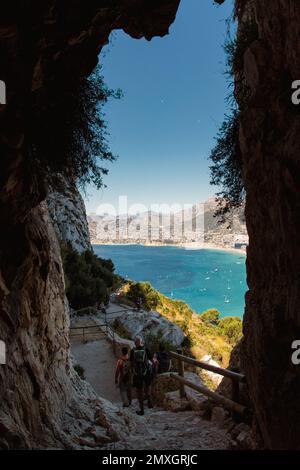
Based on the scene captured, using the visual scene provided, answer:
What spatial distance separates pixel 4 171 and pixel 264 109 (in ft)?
13.5

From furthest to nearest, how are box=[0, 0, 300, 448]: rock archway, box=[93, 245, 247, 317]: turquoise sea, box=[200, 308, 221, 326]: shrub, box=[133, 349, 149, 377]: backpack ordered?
1. box=[93, 245, 247, 317]: turquoise sea
2. box=[200, 308, 221, 326]: shrub
3. box=[133, 349, 149, 377]: backpack
4. box=[0, 0, 300, 448]: rock archway

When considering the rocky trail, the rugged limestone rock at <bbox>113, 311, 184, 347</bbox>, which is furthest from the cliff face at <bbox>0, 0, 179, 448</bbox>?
the rugged limestone rock at <bbox>113, 311, 184, 347</bbox>

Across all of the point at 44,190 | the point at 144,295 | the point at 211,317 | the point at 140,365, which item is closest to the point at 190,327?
the point at 144,295

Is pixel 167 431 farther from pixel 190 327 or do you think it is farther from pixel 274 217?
pixel 190 327

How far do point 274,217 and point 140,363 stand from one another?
5.52 metres

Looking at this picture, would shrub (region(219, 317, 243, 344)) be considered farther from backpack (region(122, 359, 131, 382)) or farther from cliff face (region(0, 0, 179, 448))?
cliff face (region(0, 0, 179, 448))

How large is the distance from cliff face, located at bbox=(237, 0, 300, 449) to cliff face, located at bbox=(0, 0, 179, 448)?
9.59 feet

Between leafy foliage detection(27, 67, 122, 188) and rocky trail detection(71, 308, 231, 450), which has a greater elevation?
leafy foliage detection(27, 67, 122, 188)

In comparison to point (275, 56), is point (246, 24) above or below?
above

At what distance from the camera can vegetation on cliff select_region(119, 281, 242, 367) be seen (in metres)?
25.1

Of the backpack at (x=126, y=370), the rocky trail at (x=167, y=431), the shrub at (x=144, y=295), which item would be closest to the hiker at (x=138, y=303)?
the shrub at (x=144, y=295)
